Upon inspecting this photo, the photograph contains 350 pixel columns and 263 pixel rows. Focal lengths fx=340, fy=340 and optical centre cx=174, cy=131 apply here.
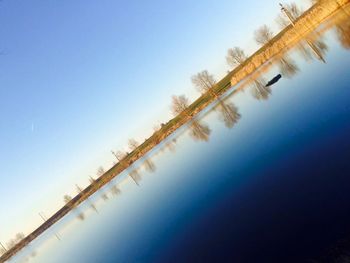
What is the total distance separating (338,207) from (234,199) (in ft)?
23.8

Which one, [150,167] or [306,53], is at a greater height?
[150,167]

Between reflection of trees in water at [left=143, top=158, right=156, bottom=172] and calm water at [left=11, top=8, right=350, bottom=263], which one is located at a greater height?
reflection of trees in water at [left=143, top=158, right=156, bottom=172]

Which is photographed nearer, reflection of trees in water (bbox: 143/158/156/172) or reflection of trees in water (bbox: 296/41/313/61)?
reflection of trees in water (bbox: 296/41/313/61)

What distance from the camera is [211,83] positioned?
11025cm

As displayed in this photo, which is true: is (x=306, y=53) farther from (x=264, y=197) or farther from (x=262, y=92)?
(x=264, y=197)

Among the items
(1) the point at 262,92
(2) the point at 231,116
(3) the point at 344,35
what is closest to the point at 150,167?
(2) the point at 231,116

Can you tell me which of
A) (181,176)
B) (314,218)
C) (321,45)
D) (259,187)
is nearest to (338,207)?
(314,218)

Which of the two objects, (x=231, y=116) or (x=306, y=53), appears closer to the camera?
(x=231, y=116)

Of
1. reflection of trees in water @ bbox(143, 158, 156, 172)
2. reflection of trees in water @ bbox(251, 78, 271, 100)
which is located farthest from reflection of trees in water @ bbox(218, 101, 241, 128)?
reflection of trees in water @ bbox(143, 158, 156, 172)

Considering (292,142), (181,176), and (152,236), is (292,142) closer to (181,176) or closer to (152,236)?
(152,236)

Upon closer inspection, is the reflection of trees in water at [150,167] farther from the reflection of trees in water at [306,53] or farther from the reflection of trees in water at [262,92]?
the reflection of trees in water at [306,53]

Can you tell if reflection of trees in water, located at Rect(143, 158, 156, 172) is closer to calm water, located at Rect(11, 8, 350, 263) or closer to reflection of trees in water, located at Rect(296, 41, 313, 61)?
calm water, located at Rect(11, 8, 350, 263)

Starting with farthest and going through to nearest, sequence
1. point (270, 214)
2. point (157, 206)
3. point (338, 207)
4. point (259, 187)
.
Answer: point (157, 206) < point (259, 187) < point (270, 214) < point (338, 207)

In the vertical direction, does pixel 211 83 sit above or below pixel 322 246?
above
